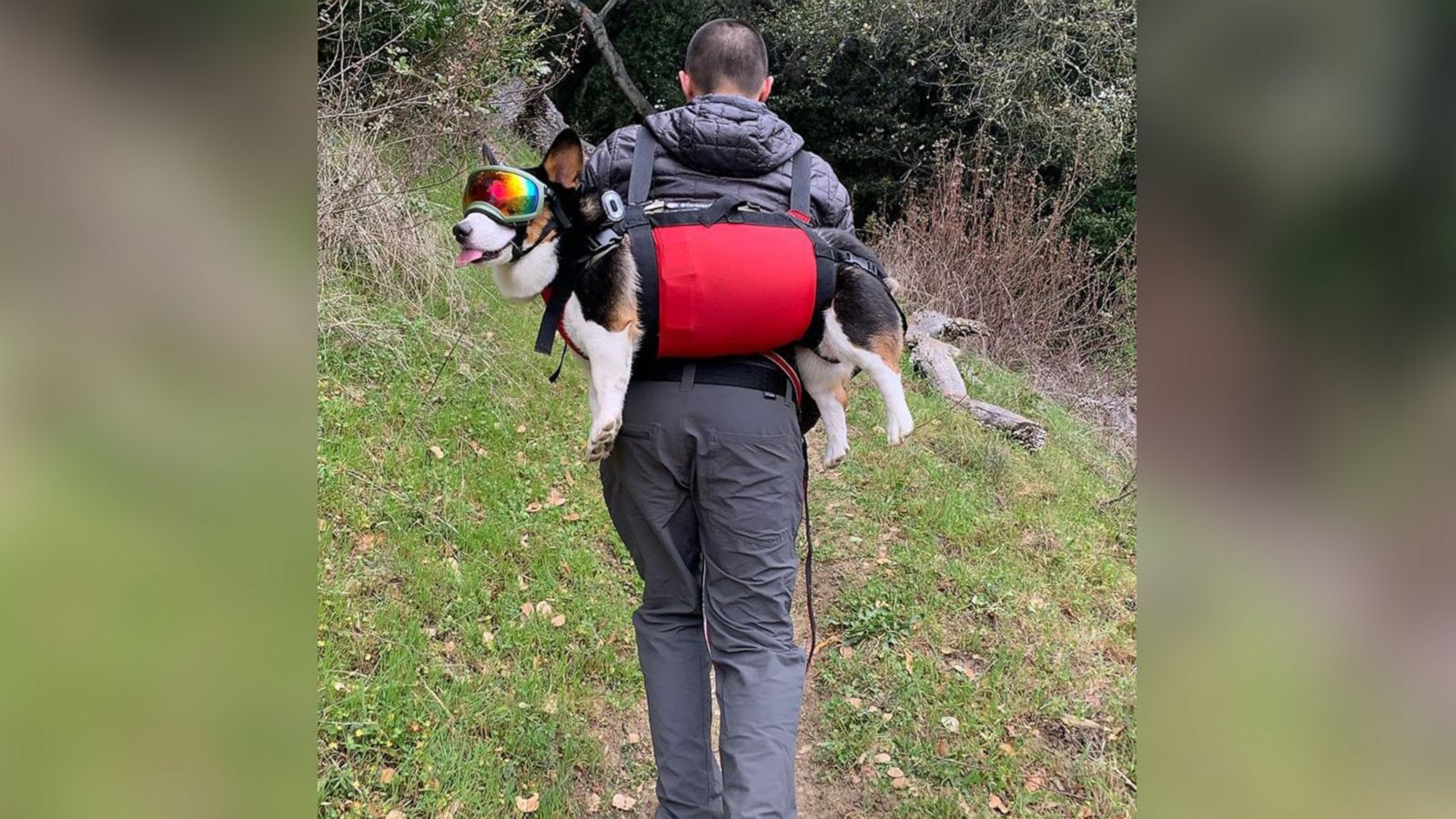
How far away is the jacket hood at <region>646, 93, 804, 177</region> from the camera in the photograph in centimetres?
205

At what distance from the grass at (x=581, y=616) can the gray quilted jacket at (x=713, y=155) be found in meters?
1.98

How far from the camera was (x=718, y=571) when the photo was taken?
87.8 inches

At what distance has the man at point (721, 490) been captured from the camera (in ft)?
6.95

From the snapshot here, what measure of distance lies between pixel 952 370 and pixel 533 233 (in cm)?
579

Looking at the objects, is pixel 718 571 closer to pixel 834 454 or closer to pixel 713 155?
pixel 834 454

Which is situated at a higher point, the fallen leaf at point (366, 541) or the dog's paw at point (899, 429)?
the dog's paw at point (899, 429)

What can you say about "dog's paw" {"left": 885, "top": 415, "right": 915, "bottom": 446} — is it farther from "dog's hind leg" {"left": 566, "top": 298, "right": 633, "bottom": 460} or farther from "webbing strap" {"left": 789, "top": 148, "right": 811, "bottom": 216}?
"dog's hind leg" {"left": 566, "top": 298, "right": 633, "bottom": 460}

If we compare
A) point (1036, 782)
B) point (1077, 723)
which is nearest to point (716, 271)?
point (1036, 782)

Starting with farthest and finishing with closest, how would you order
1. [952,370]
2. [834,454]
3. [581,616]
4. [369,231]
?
[952,370] → [369,231] → [581,616] → [834,454]

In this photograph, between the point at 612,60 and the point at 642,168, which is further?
the point at 612,60
